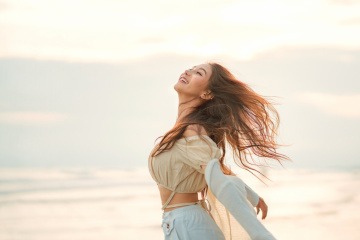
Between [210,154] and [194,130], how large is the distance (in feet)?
0.71

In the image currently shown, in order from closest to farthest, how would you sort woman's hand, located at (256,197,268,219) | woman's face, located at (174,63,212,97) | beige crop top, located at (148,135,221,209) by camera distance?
1. beige crop top, located at (148,135,221,209)
2. woman's hand, located at (256,197,268,219)
3. woman's face, located at (174,63,212,97)

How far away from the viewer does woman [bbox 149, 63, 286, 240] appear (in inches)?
153

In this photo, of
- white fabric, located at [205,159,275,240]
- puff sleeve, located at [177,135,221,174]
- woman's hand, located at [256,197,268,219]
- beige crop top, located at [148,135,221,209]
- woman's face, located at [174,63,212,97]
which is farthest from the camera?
woman's face, located at [174,63,212,97]

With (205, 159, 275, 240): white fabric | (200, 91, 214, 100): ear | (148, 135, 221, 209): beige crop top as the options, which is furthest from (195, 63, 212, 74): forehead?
(205, 159, 275, 240): white fabric

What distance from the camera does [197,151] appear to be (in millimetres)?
4074

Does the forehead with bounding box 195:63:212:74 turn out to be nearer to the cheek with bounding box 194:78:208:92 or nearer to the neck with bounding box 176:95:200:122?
the cheek with bounding box 194:78:208:92

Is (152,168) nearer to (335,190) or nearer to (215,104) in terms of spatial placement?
(215,104)

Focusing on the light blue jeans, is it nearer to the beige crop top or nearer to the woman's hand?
the beige crop top

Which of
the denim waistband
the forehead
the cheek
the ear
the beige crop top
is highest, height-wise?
the forehead

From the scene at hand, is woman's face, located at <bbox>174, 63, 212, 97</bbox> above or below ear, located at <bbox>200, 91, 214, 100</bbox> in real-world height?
above

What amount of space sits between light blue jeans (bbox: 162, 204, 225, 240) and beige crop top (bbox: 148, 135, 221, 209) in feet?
0.29

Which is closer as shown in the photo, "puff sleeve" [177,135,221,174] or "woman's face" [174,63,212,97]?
"puff sleeve" [177,135,221,174]

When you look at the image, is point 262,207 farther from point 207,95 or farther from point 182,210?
point 207,95

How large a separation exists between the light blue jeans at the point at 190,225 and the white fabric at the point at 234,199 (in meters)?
0.30
